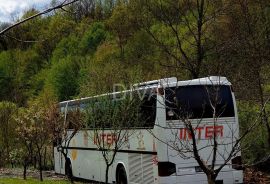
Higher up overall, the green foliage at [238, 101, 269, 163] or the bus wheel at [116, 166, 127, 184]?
the green foliage at [238, 101, 269, 163]

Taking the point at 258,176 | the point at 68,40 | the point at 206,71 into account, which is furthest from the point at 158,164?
the point at 68,40

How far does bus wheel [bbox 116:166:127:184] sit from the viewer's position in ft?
53.7

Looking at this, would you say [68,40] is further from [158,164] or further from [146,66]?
[158,164]

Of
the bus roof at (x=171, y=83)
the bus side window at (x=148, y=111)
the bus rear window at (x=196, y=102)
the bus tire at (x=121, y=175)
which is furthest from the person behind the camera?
the bus tire at (x=121, y=175)

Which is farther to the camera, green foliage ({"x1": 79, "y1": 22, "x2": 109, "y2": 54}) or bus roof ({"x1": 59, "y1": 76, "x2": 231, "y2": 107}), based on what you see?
green foliage ({"x1": 79, "y1": 22, "x2": 109, "y2": 54})

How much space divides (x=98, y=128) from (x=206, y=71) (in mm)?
5628

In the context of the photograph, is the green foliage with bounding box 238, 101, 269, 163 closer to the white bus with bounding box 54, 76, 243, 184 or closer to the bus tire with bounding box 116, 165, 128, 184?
the white bus with bounding box 54, 76, 243, 184

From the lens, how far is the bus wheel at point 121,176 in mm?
16358

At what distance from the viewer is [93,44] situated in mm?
75062

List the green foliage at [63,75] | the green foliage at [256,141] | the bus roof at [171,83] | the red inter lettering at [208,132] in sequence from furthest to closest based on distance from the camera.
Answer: the green foliage at [63,75]
the green foliage at [256,141]
the red inter lettering at [208,132]
the bus roof at [171,83]

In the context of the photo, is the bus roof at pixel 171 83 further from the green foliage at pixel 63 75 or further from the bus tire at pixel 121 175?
the green foliage at pixel 63 75

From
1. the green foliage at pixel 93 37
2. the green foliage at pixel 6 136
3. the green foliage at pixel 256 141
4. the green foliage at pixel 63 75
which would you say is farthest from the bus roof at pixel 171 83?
the green foliage at pixel 63 75

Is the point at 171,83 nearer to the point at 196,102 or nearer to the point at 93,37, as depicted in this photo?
the point at 196,102

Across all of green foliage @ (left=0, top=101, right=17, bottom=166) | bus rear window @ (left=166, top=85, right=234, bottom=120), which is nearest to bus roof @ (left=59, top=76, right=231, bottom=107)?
bus rear window @ (left=166, top=85, right=234, bottom=120)
